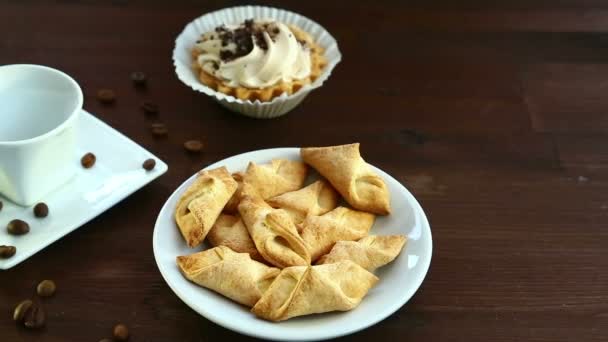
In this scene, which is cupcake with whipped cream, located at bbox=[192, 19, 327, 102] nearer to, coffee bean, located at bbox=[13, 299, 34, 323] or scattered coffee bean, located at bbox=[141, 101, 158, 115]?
scattered coffee bean, located at bbox=[141, 101, 158, 115]

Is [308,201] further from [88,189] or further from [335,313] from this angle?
[88,189]

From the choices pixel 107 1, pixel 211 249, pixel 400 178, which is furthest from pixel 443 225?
pixel 107 1

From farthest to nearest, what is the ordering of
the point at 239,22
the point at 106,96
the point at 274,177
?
1. the point at 239,22
2. the point at 106,96
3. the point at 274,177

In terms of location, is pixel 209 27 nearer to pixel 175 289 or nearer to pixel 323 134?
pixel 323 134

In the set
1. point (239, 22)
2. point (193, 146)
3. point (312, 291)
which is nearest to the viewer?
point (312, 291)

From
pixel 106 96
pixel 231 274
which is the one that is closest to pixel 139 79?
pixel 106 96
